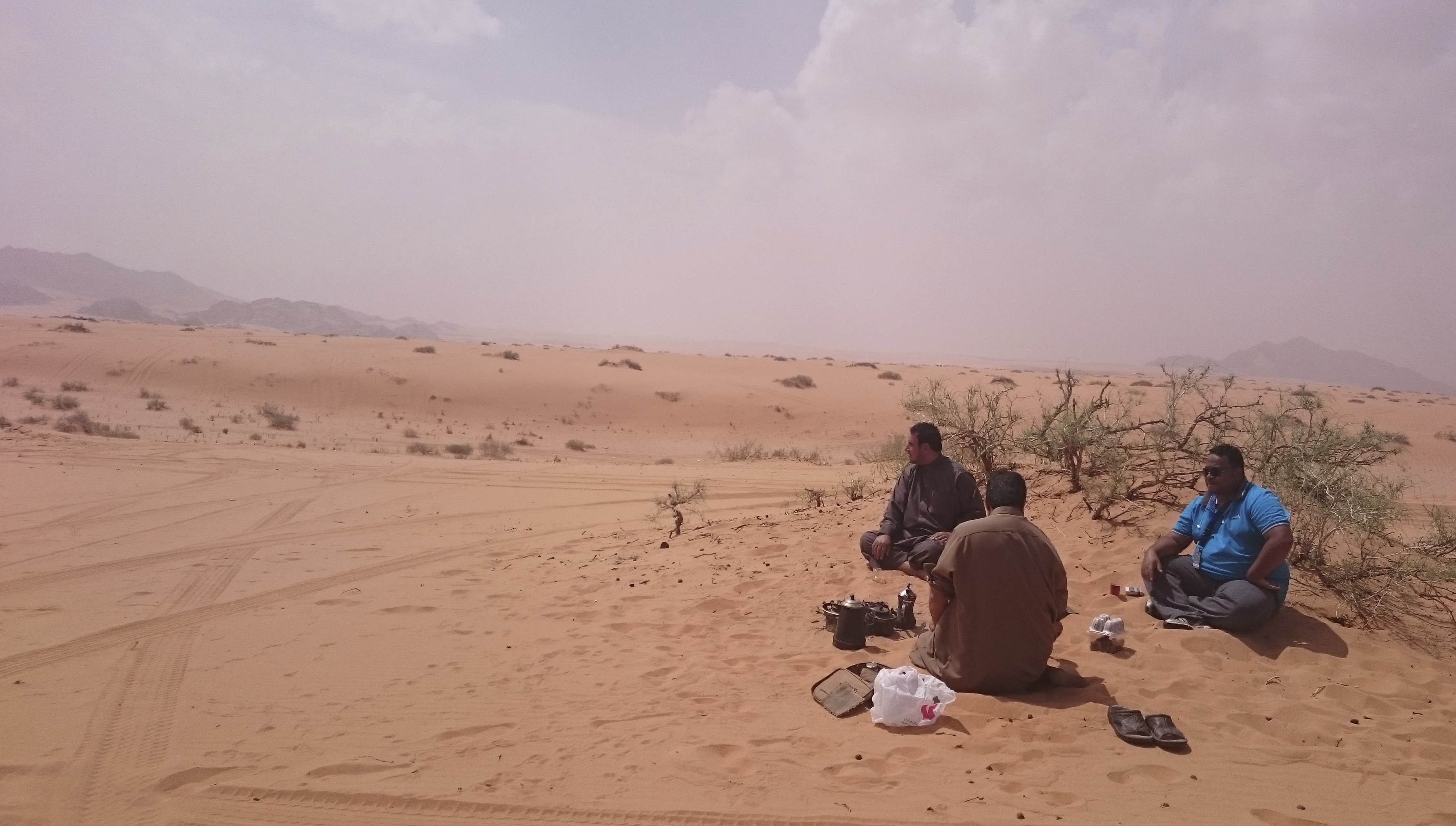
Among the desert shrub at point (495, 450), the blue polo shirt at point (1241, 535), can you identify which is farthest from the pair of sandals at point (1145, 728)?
the desert shrub at point (495, 450)

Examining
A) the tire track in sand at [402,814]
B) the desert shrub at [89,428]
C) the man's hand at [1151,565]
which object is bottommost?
the desert shrub at [89,428]

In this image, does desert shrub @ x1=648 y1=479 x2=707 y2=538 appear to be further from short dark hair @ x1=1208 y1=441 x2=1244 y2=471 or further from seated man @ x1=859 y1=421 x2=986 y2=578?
short dark hair @ x1=1208 y1=441 x2=1244 y2=471

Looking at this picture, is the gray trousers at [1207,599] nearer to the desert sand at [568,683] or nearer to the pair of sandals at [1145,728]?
the desert sand at [568,683]

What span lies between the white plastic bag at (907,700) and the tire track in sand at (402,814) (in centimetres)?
79

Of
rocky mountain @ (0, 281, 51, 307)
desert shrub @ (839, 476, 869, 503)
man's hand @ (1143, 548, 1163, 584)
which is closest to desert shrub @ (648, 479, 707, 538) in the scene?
desert shrub @ (839, 476, 869, 503)

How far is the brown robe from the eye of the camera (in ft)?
12.8

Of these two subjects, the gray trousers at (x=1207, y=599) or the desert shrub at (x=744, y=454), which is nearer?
the gray trousers at (x=1207, y=599)

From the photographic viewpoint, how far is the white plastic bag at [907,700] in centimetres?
383

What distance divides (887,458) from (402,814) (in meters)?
10.6

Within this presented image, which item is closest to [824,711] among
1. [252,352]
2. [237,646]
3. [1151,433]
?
[237,646]

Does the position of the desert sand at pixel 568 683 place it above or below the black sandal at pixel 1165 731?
below

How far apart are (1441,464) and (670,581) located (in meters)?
22.1

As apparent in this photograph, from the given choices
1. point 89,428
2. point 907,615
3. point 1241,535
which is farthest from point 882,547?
point 89,428

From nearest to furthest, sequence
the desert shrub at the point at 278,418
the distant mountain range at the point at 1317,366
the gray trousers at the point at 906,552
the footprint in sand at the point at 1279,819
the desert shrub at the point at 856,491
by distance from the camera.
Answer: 1. the footprint in sand at the point at 1279,819
2. the gray trousers at the point at 906,552
3. the desert shrub at the point at 856,491
4. the desert shrub at the point at 278,418
5. the distant mountain range at the point at 1317,366
